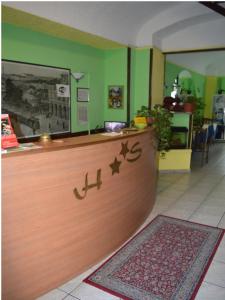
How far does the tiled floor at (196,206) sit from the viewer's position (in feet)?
8.09

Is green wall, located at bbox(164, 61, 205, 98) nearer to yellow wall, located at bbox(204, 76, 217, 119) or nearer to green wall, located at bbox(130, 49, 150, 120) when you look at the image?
yellow wall, located at bbox(204, 76, 217, 119)

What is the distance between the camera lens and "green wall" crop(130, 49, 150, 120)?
21.0 ft

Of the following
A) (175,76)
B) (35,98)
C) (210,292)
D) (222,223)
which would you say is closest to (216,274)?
(210,292)

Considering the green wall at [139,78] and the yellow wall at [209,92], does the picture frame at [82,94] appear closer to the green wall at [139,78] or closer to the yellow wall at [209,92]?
the green wall at [139,78]

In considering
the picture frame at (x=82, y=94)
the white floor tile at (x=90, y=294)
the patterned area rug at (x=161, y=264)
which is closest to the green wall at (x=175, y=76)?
the picture frame at (x=82, y=94)

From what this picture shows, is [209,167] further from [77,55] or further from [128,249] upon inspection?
[128,249]

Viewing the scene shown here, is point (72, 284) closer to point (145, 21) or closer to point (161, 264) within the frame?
point (161, 264)

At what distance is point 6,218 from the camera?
6.70ft

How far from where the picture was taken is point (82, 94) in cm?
592

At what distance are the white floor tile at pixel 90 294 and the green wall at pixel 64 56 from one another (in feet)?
11.2

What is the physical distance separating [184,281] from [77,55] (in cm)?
456

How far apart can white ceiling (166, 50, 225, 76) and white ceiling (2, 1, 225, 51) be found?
2357mm

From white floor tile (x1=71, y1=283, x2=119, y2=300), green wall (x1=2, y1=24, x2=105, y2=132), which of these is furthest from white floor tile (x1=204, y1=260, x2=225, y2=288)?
green wall (x1=2, y1=24, x2=105, y2=132)

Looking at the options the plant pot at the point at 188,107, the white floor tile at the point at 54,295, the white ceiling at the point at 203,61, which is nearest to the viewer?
the white floor tile at the point at 54,295
